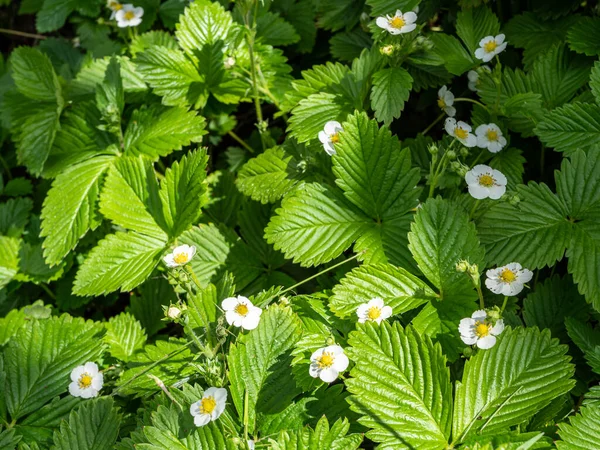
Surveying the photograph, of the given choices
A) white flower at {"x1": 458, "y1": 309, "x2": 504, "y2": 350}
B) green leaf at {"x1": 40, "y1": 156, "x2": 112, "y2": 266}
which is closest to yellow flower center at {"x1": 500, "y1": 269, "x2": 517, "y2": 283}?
white flower at {"x1": 458, "y1": 309, "x2": 504, "y2": 350}

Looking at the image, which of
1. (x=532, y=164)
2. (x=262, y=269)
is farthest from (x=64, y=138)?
(x=532, y=164)

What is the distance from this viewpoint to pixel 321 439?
162 cm

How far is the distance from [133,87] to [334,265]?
1.39m

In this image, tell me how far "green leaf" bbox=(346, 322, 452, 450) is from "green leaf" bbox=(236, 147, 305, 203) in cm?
84

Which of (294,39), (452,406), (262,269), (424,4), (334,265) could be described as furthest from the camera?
(294,39)

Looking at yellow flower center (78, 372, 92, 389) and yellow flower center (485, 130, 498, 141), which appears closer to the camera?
yellow flower center (78, 372, 92, 389)

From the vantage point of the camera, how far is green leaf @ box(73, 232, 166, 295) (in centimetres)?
229

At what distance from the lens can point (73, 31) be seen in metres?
4.15

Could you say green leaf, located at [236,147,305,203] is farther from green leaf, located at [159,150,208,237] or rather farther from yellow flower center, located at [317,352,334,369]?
yellow flower center, located at [317,352,334,369]

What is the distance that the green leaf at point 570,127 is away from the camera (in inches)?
81.7

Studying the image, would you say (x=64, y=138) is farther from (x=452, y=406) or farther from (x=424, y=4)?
(x=452, y=406)

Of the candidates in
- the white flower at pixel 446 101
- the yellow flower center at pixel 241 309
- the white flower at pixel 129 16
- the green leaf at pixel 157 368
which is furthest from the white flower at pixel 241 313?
the white flower at pixel 129 16

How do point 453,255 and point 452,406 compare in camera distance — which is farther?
point 453,255

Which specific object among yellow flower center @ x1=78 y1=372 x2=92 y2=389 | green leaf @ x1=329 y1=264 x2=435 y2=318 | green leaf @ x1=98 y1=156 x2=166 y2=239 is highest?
green leaf @ x1=329 y1=264 x2=435 y2=318
